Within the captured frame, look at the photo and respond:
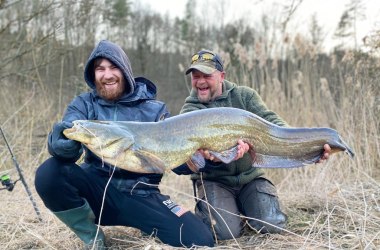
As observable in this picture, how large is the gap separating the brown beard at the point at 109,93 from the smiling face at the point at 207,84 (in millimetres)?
673

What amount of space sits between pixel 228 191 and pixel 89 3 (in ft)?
19.4

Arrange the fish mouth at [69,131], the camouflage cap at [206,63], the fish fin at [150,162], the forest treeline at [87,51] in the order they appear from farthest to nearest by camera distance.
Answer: the forest treeline at [87,51]
the camouflage cap at [206,63]
the fish fin at [150,162]
the fish mouth at [69,131]

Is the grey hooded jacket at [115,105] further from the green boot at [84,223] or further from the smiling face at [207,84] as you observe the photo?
the smiling face at [207,84]

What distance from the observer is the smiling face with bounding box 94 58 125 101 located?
3.11 metres

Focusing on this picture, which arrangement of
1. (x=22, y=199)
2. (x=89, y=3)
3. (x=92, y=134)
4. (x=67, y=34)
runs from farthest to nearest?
(x=67, y=34) → (x=89, y=3) → (x=22, y=199) → (x=92, y=134)

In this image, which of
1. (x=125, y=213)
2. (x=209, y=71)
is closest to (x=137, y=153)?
(x=125, y=213)

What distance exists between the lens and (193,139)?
282cm

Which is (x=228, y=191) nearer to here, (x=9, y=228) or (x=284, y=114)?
(x=9, y=228)

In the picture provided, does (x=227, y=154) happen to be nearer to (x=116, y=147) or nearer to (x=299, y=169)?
(x=116, y=147)

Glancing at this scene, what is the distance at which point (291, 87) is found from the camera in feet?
20.3

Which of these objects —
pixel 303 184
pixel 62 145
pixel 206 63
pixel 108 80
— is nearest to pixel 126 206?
pixel 62 145

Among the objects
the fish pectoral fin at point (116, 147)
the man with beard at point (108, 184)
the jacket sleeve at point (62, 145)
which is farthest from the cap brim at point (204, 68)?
the jacket sleeve at point (62, 145)

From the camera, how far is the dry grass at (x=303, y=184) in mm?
2994

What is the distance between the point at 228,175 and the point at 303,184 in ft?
5.61
